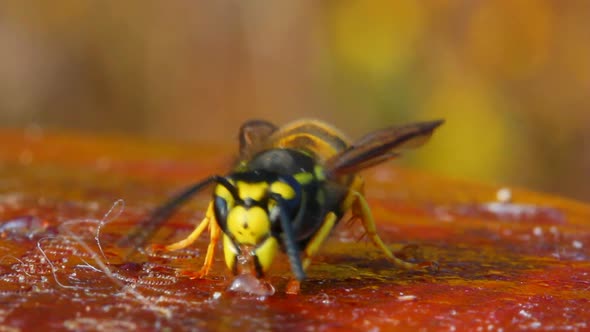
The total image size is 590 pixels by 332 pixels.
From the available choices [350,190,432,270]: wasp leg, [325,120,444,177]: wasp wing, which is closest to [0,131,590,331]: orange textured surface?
[350,190,432,270]: wasp leg

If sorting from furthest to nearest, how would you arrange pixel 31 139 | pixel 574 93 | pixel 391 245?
pixel 574 93 → pixel 31 139 → pixel 391 245

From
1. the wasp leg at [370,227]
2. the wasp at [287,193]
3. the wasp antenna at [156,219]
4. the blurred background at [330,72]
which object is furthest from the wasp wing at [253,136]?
the blurred background at [330,72]

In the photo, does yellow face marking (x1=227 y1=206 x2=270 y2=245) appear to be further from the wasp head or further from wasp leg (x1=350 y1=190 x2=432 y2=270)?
wasp leg (x1=350 y1=190 x2=432 y2=270)

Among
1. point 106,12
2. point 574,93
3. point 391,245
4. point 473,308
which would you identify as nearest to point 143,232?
point 473,308

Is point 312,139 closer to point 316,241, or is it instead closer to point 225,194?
point 316,241

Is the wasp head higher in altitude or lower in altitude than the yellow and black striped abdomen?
A: lower

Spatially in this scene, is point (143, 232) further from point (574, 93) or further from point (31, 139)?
point (574, 93)
